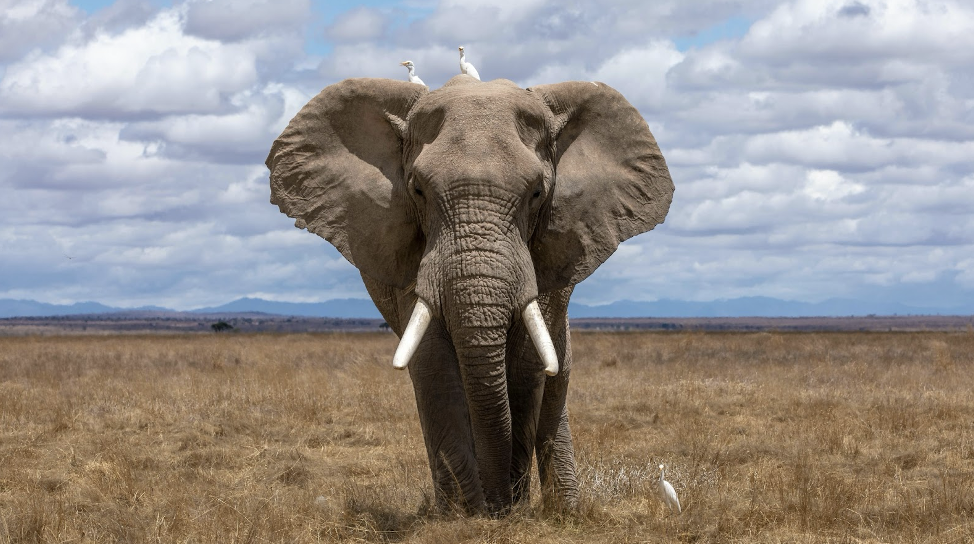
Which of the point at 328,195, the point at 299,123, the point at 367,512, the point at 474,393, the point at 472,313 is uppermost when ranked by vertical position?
the point at 299,123

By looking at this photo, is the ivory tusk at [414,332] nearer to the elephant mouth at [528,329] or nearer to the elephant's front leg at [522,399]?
the elephant mouth at [528,329]

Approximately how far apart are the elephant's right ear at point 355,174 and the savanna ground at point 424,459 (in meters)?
1.80

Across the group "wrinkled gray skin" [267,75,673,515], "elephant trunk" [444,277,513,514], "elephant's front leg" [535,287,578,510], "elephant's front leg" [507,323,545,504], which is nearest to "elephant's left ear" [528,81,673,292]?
"wrinkled gray skin" [267,75,673,515]

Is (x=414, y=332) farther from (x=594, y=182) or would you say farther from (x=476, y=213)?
(x=594, y=182)

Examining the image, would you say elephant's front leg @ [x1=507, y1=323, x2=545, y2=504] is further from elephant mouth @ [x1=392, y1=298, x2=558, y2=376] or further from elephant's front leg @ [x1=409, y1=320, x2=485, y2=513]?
elephant mouth @ [x1=392, y1=298, x2=558, y2=376]

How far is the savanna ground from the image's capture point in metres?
7.66

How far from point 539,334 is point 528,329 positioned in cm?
7

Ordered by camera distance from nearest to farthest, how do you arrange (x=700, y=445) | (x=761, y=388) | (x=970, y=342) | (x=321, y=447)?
(x=700, y=445) < (x=321, y=447) < (x=761, y=388) < (x=970, y=342)

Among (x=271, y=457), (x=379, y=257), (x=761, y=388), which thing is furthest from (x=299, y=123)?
(x=761, y=388)

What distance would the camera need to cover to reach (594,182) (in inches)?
300

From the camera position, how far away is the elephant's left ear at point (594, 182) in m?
7.45

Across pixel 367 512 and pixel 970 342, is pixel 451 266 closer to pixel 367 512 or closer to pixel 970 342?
pixel 367 512

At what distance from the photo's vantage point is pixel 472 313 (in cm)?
636

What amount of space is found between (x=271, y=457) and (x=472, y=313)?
19.4ft
